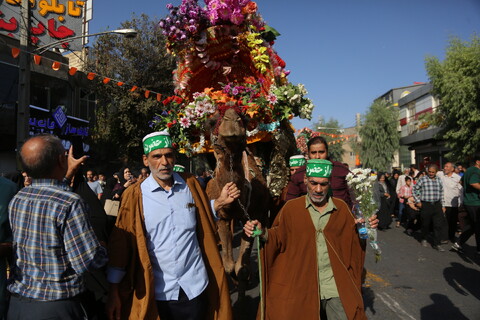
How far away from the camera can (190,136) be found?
6688mm

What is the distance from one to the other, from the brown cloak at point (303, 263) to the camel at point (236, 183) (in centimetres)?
80

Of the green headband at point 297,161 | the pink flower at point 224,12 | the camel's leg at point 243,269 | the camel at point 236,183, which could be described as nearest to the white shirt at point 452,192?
the green headband at point 297,161

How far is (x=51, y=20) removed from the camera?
17.0m

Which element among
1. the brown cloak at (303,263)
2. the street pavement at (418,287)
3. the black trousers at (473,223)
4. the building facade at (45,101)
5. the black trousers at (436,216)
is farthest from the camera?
the building facade at (45,101)

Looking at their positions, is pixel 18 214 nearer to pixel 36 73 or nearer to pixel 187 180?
pixel 187 180

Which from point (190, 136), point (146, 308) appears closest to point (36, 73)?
point (190, 136)

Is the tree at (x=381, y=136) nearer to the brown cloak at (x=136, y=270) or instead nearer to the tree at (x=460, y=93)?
the tree at (x=460, y=93)

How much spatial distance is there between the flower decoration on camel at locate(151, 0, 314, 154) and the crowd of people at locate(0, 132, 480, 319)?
2.74 metres

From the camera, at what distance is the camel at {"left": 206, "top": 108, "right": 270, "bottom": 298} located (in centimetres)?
446

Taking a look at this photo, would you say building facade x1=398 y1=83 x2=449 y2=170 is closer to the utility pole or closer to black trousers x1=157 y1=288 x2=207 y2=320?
the utility pole

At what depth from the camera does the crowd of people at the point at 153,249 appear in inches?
89.1

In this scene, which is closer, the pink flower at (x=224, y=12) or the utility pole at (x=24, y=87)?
the pink flower at (x=224, y=12)

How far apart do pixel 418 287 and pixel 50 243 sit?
6052 mm

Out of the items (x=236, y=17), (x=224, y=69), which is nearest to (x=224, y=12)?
(x=236, y=17)
